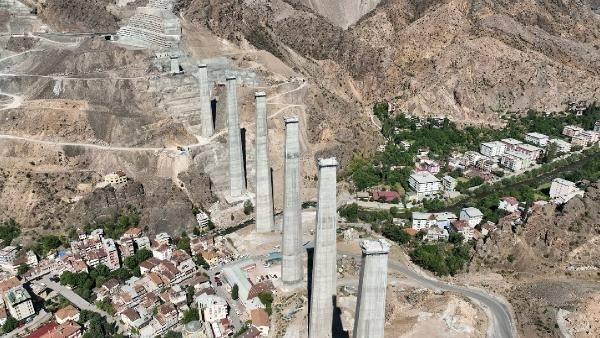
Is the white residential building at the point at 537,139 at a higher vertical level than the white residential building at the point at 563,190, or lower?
higher

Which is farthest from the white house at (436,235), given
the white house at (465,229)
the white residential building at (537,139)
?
the white residential building at (537,139)

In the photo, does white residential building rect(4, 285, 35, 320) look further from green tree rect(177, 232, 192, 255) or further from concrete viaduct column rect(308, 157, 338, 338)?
concrete viaduct column rect(308, 157, 338, 338)

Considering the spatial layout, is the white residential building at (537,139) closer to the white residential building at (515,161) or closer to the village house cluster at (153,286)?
the white residential building at (515,161)

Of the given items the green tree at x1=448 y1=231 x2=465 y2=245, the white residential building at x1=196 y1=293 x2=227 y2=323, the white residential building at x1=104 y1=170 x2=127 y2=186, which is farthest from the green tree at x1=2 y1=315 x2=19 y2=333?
the green tree at x1=448 y1=231 x2=465 y2=245

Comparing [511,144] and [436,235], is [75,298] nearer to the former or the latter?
[436,235]

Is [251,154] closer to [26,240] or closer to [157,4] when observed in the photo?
[26,240]
